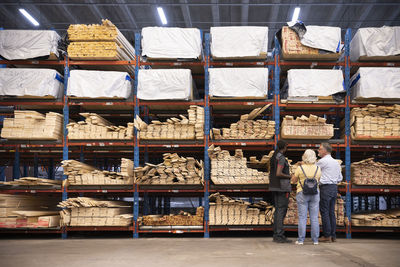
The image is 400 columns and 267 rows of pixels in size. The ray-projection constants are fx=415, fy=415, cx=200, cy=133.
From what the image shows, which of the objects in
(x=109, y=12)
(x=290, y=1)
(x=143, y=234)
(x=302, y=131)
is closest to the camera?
(x=302, y=131)

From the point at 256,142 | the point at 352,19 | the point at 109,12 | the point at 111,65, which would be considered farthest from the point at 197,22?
the point at 256,142

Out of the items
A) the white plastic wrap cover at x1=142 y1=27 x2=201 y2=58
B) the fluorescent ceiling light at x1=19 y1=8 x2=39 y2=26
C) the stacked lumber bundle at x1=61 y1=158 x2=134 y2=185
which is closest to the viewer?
the stacked lumber bundle at x1=61 y1=158 x2=134 y2=185

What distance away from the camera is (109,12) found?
21500 millimetres

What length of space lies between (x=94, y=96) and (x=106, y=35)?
1.65m

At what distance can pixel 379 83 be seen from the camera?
34.5 feet

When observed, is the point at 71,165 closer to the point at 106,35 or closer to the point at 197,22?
the point at 106,35

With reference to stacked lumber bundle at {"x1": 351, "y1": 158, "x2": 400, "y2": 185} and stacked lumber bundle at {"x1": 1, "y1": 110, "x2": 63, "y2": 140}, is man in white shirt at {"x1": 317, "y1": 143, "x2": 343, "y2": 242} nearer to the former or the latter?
stacked lumber bundle at {"x1": 351, "y1": 158, "x2": 400, "y2": 185}

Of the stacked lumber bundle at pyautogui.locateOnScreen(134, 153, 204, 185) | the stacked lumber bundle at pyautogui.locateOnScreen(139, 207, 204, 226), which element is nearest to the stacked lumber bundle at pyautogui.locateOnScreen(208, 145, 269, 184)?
the stacked lumber bundle at pyautogui.locateOnScreen(134, 153, 204, 185)

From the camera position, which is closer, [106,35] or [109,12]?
[106,35]

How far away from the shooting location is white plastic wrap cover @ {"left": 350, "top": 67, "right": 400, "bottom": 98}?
412 inches

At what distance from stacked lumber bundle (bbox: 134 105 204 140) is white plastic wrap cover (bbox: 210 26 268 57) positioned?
1.66 m

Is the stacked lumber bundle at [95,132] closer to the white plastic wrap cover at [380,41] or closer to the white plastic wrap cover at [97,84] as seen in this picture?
the white plastic wrap cover at [97,84]

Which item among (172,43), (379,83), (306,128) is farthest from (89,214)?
(379,83)

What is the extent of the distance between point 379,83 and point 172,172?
5.71 m
